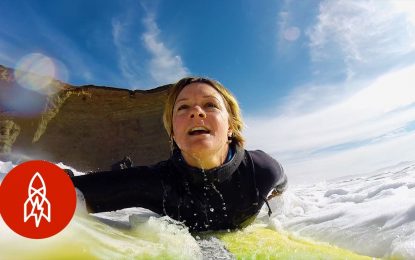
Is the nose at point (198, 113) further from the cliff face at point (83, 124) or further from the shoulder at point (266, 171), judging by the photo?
the cliff face at point (83, 124)

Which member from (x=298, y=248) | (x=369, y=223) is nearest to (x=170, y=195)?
(x=298, y=248)

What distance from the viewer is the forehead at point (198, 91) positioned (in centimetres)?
294

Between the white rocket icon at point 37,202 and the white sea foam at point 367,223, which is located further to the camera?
Result: the white sea foam at point 367,223

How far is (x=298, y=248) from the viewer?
2412mm

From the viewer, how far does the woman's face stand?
2705 millimetres

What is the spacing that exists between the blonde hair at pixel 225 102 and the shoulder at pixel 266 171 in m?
0.20

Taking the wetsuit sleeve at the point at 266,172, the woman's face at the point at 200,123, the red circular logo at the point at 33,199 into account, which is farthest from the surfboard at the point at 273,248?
the red circular logo at the point at 33,199

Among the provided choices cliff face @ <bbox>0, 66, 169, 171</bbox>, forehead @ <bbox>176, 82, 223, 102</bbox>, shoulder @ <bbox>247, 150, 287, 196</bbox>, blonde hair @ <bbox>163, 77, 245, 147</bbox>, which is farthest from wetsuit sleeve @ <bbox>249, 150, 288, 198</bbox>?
cliff face @ <bbox>0, 66, 169, 171</bbox>

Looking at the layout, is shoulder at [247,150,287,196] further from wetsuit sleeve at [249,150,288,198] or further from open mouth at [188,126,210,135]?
open mouth at [188,126,210,135]

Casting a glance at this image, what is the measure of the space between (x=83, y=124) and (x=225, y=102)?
1645 centimetres

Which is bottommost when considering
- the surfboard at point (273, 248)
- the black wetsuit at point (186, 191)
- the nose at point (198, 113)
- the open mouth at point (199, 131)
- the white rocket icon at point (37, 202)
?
the surfboard at point (273, 248)

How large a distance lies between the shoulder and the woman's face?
0.35 metres

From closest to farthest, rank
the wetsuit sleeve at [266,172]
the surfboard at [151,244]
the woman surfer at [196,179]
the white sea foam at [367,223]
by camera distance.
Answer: the surfboard at [151,244], the white sea foam at [367,223], the woman surfer at [196,179], the wetsuit sleeve at [266,172]

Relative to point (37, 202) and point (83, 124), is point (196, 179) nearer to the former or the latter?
point (37, 202)
